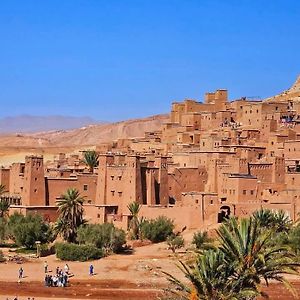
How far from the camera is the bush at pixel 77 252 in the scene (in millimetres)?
39844

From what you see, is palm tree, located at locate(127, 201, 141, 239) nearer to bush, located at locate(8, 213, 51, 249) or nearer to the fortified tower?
bush, located at locate(8, 213, 51, 249)

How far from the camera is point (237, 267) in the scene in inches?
713


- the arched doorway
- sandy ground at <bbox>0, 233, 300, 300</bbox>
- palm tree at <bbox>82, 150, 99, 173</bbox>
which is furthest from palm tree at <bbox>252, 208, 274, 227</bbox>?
palm tree at <bbox>82, 150, 99, 173</bbox>

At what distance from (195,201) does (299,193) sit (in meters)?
5.71

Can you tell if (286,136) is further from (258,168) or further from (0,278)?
(0,278)

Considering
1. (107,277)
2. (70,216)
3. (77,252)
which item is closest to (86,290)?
(107,277)

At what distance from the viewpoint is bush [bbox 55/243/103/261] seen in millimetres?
39844

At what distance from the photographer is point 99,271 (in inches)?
1465

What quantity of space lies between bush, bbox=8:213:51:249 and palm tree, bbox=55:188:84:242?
907mm

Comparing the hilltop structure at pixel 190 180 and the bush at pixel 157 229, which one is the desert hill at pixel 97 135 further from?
the bush at pixel 157 229

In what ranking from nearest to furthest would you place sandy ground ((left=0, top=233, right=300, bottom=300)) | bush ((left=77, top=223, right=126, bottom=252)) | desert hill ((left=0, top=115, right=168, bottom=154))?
sandy ground ((left=0, top=233, right=300, bottom=300)), bush ((left=77, top=223, right=126, bottom=252)), desert hill ((left=0, top=115, right=168, bottom=154))

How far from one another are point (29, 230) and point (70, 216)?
2.42 m

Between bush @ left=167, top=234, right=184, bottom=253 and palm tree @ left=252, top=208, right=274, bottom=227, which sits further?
bush @ left=167, top=234, right=184, bottom=253

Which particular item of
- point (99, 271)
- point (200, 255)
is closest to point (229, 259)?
point (200, 255)
